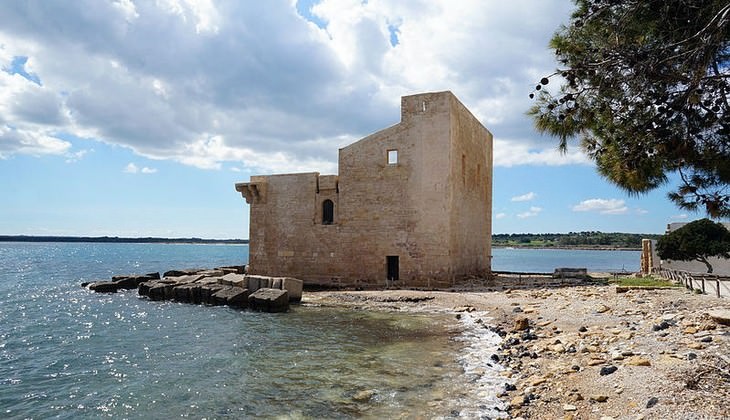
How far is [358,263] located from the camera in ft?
71.7

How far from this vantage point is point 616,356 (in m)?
7.19

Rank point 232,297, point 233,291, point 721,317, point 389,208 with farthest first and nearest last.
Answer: point 389,208 < point 233,291 < point 232,297 < point 721,317

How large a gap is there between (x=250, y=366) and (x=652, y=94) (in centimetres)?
795

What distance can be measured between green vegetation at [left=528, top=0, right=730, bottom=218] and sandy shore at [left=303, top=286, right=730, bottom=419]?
1.99m

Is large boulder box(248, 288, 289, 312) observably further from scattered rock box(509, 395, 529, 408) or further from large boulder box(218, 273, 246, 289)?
scattered rock box(509, 395, 529, 408)

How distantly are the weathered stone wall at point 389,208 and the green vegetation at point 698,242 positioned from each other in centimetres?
836

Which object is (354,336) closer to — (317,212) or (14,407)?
(14,407)

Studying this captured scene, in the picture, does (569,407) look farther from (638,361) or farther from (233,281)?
(233,281)

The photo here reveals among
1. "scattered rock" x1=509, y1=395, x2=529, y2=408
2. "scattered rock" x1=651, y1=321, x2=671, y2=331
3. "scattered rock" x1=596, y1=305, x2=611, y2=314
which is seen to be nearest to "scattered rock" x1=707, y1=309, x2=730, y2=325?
"scattered rock" x1=651, y1=321, x2=671, y2=331

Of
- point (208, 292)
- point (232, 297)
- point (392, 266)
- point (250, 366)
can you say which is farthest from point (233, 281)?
point (250, 366)

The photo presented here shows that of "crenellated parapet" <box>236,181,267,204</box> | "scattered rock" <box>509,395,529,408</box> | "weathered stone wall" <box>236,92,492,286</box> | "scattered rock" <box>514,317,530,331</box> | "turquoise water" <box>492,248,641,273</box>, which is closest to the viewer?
"scattered rock" <box>509,395,529,408</box>

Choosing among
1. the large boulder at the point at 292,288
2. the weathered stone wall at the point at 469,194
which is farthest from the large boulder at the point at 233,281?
the weathered stone wall at the point at 469,194

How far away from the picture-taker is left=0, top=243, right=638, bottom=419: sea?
7.20 m

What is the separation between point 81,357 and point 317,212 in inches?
524
